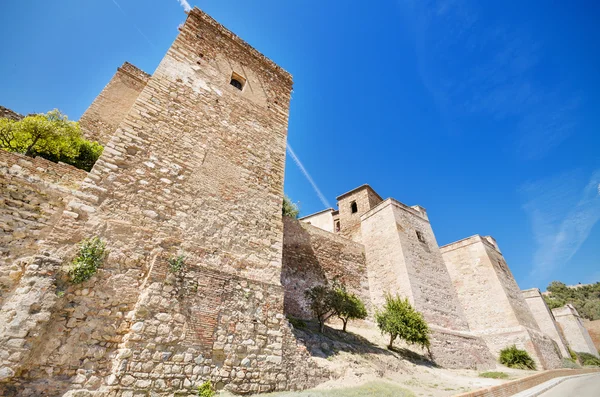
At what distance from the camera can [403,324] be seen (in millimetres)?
10586

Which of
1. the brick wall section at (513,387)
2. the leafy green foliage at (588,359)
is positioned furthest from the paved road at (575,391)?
the leafy green foliage at (588,359)

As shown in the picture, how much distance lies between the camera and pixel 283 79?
9.92 metres

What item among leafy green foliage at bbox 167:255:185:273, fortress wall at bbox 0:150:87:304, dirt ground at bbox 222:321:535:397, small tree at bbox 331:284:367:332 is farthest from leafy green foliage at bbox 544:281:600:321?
fortress wall at bbox 0:150:87:304

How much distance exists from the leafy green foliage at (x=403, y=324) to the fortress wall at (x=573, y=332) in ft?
102

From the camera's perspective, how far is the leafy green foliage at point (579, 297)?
43.5 m

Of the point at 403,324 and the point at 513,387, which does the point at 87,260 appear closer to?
the point at 403,324

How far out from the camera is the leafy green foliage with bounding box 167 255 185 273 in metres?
4.94

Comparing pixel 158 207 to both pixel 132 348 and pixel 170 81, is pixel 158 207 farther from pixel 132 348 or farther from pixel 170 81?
pixel 170 81

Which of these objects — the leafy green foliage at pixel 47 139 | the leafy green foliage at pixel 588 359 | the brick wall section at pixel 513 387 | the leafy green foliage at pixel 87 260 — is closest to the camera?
the leafy green foliage at pixel 87 260

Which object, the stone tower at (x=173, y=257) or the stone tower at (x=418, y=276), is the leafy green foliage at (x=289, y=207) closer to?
the stone tower at (x=418, y=276)

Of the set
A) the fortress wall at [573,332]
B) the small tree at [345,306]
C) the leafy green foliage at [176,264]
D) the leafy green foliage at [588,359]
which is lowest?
the leafy green foliage at [588,359]

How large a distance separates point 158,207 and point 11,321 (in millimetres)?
2552

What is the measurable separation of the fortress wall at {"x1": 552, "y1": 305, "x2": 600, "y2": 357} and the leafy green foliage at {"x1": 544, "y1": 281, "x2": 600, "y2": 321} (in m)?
16.8

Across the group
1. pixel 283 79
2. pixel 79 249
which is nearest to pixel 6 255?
pixel 79 249
